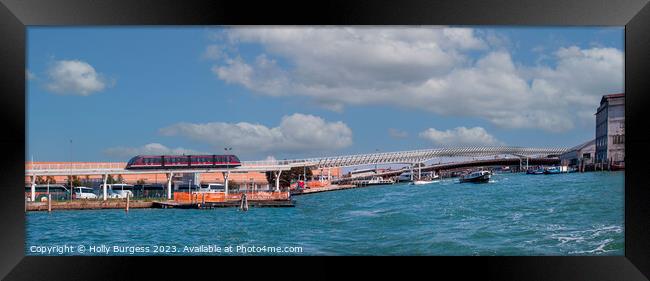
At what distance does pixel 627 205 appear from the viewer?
204 inches

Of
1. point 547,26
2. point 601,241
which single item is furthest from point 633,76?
point 601,241

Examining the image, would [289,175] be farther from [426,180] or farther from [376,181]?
[426,180]

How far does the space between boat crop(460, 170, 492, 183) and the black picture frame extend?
2.45 metres

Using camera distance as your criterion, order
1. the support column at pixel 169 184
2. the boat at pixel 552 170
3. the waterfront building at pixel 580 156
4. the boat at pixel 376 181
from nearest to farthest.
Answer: the waterfront building at pixel 580 156, the boat at pixel 552 170, the support column at pixel 169 184, the boat at pixel 376 181

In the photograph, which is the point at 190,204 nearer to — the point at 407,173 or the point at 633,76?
the point at 407,173

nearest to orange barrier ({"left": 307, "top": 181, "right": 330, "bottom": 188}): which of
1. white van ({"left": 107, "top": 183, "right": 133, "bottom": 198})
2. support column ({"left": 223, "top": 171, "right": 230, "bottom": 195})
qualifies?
support column ({"left": 223, "top": 171, "right": 230, "bottom": 195})

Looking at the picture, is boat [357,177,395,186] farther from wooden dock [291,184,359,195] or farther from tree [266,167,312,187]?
tree [266,167,312,187]

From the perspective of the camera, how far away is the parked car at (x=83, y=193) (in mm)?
8586

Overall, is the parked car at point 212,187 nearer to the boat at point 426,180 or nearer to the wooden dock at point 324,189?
the wooden dock at point 324,189

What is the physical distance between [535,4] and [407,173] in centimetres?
366

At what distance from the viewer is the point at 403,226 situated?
6629mm

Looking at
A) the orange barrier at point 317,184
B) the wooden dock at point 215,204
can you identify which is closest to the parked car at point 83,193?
the wooden dock at point 215,204

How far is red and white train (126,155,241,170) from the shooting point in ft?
23.4

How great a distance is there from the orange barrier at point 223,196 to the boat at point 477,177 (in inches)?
101
